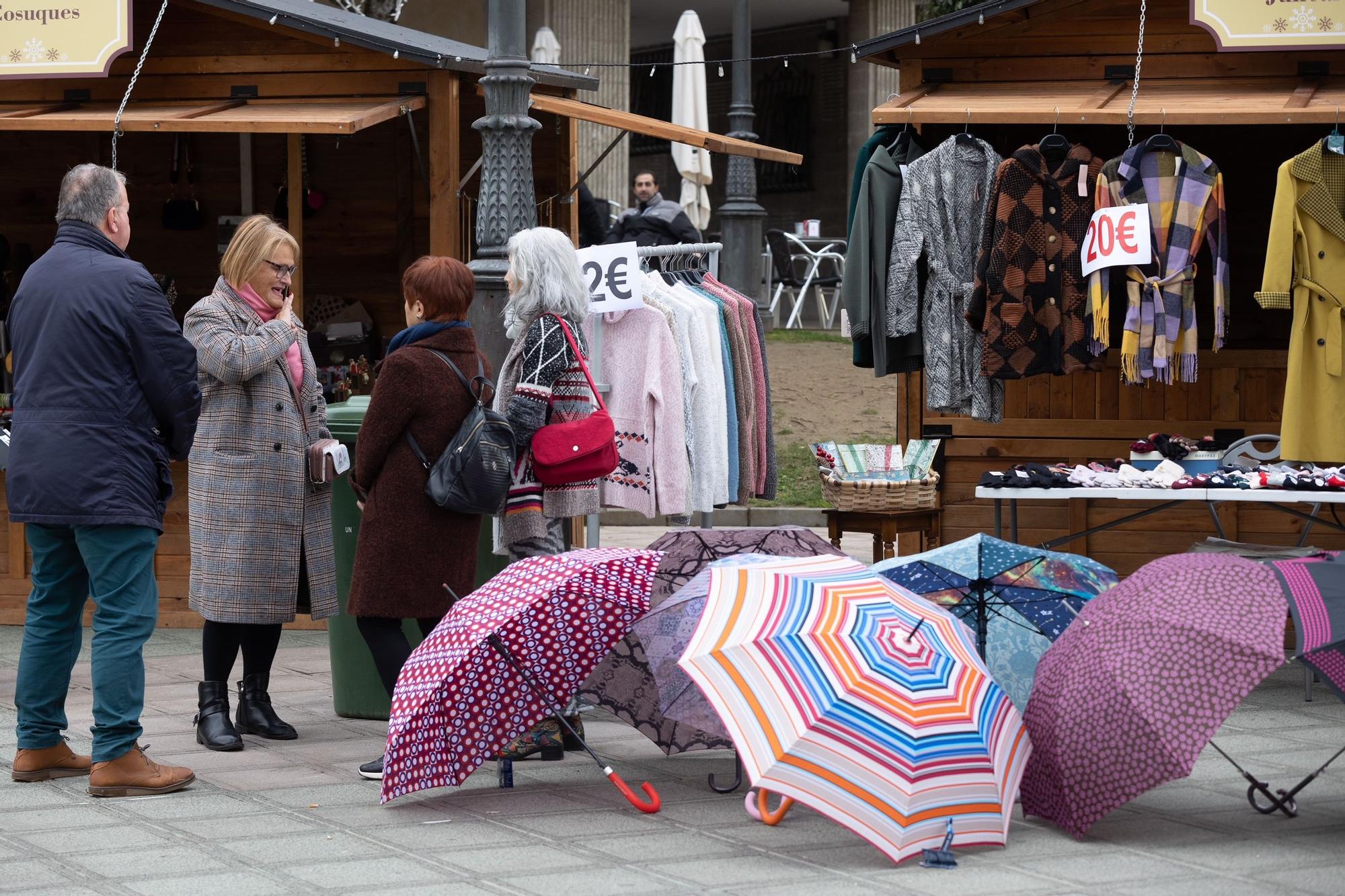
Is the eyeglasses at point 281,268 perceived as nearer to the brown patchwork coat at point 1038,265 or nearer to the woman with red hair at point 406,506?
the woman with red hair at point 406,506

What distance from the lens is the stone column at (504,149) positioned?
683cm

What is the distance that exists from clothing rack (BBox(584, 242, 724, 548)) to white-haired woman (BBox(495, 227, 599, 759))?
0.36 meters

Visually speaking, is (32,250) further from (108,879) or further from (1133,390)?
(108,879)

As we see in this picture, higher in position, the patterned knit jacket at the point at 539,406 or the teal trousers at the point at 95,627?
the patterned knit jacket at the point at 539,406

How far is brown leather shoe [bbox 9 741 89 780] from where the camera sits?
540cm

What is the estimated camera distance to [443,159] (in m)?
9.08

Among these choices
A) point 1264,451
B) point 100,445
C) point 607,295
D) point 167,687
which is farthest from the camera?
point 1264,451

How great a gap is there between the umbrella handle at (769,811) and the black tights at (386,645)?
1335 mm

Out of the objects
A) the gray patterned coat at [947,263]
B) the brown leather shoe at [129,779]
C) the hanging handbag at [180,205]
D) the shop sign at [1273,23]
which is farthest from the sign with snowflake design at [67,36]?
the shop sign at [1273,23]

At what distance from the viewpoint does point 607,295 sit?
6.52 metres

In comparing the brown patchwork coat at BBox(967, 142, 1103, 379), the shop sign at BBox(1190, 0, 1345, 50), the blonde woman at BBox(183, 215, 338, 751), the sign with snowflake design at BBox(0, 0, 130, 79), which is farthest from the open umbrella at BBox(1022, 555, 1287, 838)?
the sign with snowflake design at BBox(0, 0, 130, 79)

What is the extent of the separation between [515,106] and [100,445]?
2.51m

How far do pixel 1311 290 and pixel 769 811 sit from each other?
12.5ft

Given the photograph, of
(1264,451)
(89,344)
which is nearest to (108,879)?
(89,344)
